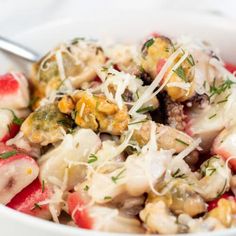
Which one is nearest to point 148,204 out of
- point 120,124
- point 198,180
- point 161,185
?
point 161,185

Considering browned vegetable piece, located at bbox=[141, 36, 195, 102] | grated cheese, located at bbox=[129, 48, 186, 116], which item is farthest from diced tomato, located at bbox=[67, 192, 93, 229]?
browned vegetable piece, located at bbox=[141, 36, 195, 102]

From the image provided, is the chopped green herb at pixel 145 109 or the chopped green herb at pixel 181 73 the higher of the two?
the chopped green herb at pixel 181 73

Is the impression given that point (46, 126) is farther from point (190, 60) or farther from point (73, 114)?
point (190, 60)

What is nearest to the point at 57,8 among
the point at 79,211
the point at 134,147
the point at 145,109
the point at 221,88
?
the point at 221,88

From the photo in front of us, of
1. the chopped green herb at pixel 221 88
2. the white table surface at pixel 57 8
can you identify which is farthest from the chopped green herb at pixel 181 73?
the white table surface at pixel 57 8

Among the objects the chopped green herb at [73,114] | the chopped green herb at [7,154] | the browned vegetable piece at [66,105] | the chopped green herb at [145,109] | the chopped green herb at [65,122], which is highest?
the chopped green herb at [145,109]

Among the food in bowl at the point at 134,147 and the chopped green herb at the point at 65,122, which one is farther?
the chopped green herb at the point at 65,122

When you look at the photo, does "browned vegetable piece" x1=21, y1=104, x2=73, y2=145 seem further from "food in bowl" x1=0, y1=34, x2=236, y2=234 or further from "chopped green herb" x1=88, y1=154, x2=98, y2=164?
"chopped green herb" x1=88, y1=154, x2=98, y2=164

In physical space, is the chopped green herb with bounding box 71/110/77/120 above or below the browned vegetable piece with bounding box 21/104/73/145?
above

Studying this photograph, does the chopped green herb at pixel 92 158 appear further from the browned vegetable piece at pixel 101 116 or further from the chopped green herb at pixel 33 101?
the chopped green herb at pixel 33 101
